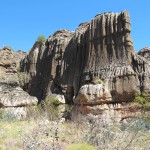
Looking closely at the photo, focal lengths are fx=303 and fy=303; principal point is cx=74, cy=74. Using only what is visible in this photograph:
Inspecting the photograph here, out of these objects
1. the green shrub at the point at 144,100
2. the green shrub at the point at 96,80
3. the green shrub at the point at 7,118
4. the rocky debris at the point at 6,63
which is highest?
the rocky debris at the point at 6,63

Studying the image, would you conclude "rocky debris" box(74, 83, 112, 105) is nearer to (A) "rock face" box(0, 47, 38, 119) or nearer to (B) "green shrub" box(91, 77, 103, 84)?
(B) "green shrub" box(91, 77, 103, 84)

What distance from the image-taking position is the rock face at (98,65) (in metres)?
29.0

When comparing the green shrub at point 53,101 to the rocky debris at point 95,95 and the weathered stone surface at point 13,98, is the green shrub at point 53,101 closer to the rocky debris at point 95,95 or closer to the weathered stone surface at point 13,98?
the weathered stone surface at point 13,98

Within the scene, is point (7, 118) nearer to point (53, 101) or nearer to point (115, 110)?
point (115, 110)

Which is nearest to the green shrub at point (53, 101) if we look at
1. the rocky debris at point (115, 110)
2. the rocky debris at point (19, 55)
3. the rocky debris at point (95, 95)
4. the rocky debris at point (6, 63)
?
the rocky debris at point (6, 63)

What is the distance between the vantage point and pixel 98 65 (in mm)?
31891

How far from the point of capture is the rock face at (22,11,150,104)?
2898 cm

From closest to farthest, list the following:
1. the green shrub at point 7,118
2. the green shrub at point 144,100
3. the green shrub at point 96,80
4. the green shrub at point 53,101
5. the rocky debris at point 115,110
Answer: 1. the green shrub at point 7,118
2. the green shrub at point 144,100
3. the rocky debris at point 115,110
4. the green shrub at point 96,80
5. the green shrub at point 53,101

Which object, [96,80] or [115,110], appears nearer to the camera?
[115,110]

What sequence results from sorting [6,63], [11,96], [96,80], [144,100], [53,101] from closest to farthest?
[144,100] → [11,96] → [96,80] → [53,101] → [6,63]

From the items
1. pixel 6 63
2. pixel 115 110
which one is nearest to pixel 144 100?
pixel 115 110

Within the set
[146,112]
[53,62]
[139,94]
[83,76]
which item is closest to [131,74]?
[139,94]

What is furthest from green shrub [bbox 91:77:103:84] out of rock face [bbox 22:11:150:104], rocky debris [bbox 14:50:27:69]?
rocky debris [bbox 14:50:27:69]

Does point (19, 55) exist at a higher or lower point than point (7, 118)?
higher
